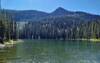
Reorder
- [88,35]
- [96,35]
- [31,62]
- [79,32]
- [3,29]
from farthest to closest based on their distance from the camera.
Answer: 1. [79,32]
2. [88,35]
3. [96,35]
4. [3,29]
5. [31,62]

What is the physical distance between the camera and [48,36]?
196 meters

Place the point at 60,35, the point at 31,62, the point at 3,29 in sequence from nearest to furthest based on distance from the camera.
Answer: the point at 31,62, the point at 3,29, the point at 60,35

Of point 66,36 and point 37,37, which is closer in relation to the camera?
point 66,36

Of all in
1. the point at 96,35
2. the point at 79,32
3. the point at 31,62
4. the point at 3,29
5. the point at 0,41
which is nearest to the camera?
the point at 31,62

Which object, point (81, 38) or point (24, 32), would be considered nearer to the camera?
point (81, 38)

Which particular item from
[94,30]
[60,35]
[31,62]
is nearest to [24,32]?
[60,35]

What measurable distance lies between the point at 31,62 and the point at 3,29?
4539 cm

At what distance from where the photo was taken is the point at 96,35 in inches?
5960

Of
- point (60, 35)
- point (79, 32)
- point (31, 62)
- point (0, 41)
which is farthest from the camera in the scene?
point (60, 35)

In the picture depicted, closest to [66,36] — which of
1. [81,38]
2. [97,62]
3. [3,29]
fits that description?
Answer: [81,38]

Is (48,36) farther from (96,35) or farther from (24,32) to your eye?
(96,35)

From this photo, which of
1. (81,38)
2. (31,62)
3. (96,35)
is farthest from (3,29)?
(81,38)

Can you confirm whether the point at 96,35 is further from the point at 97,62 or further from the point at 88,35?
the point at 97,62

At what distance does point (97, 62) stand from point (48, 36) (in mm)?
159389
